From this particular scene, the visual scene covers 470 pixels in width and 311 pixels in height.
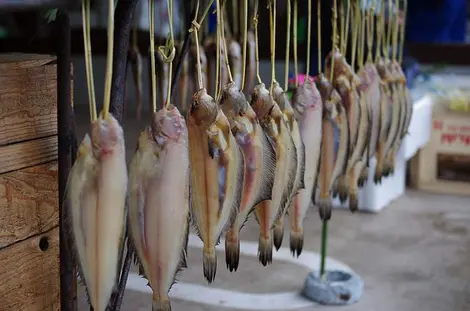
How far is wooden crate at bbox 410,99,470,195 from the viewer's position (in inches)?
237

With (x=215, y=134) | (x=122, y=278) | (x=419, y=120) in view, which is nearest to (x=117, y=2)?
(x=215, y=134)

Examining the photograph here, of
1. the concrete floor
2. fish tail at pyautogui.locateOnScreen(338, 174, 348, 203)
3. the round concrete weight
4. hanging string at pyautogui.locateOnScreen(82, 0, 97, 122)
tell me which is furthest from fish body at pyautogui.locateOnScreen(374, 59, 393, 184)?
hanging string at pyautogui.locateOnScreen(82, 0, 97, 122)

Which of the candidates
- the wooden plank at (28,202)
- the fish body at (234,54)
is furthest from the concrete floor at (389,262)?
the wooden plank at (28,202)

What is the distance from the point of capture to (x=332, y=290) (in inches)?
138

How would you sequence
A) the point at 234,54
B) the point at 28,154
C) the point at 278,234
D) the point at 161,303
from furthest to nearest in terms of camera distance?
1. the point at 234,54
2. the point at 278,234
3. the point at 28,154
4. the point at 161,303

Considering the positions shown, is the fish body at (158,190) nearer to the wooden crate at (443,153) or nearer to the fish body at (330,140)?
the fish body at (330,140)

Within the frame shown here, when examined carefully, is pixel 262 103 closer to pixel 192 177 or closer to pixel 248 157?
pixel 248 157

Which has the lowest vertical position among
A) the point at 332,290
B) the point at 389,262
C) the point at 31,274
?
the point at 389,262

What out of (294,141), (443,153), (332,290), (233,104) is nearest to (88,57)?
(233,104)

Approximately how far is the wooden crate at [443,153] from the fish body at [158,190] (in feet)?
16.3

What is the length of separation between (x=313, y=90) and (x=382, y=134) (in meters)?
0.53

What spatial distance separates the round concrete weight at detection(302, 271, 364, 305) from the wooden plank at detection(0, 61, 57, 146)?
6.66ft

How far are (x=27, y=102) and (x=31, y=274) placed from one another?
0.46 metres

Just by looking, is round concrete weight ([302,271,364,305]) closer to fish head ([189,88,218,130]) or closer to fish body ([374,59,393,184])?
fish body ([374,59,393,184])
